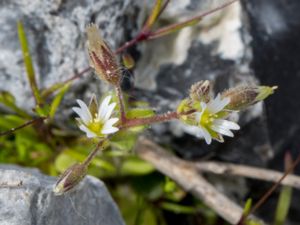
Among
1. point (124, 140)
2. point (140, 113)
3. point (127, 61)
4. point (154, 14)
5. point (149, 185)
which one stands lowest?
point (149, 185)

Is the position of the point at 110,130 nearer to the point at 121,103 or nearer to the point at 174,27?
the point at 121,103

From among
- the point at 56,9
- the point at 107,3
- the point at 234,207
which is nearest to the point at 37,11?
the point at 56,9

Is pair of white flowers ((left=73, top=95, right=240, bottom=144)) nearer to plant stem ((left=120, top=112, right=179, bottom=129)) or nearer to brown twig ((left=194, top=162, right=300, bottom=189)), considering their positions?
plant stem ((left=120, top=112, right=179, bottom=129))

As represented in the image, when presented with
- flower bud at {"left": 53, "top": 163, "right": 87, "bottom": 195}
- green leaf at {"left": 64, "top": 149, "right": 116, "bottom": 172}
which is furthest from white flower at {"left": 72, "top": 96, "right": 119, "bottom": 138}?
green leaf at {"left": 64, "top": 149, "right": 116, "bottom": 172}

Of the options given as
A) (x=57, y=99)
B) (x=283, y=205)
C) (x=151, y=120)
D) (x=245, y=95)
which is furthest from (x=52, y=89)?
(x=283, y=205)

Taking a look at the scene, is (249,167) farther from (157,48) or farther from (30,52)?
(30,52)

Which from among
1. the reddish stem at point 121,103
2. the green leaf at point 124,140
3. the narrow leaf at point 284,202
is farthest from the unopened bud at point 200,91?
the narrow leaf at point 284,202
